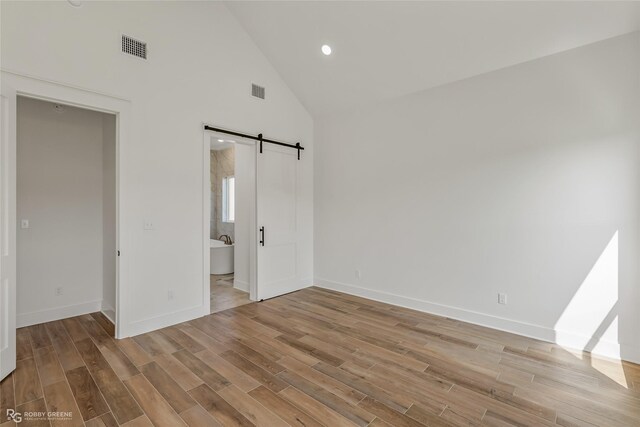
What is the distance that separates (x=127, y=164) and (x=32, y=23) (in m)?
1.37

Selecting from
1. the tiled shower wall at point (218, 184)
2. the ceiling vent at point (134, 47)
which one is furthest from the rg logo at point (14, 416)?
the tiled shower wall at point (218, 184)

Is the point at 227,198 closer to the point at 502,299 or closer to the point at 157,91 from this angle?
the point at 157,91

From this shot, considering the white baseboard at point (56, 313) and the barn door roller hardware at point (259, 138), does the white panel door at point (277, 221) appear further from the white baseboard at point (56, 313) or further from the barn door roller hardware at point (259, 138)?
the white baseboard at point (56, 313)

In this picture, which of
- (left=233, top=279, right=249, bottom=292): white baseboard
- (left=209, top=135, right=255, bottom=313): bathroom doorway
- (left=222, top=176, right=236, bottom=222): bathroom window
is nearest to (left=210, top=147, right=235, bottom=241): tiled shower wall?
(left=222, top=176, right=236, bottom=222): bathroom window

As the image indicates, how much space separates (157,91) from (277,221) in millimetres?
2359

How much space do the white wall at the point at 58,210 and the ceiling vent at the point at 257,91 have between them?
195 centimetres

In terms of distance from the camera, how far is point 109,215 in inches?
153

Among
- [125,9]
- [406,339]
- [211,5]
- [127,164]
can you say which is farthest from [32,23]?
[406,339]

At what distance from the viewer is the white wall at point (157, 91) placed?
112 inches

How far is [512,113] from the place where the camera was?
3.45 metres

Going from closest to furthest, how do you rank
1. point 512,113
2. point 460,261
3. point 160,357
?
point 160,357 → point 512,113 → point 460,261

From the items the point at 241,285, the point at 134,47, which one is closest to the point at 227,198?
the point at 241,285

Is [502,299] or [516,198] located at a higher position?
[516,198]

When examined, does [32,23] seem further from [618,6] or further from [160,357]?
[618,6]
